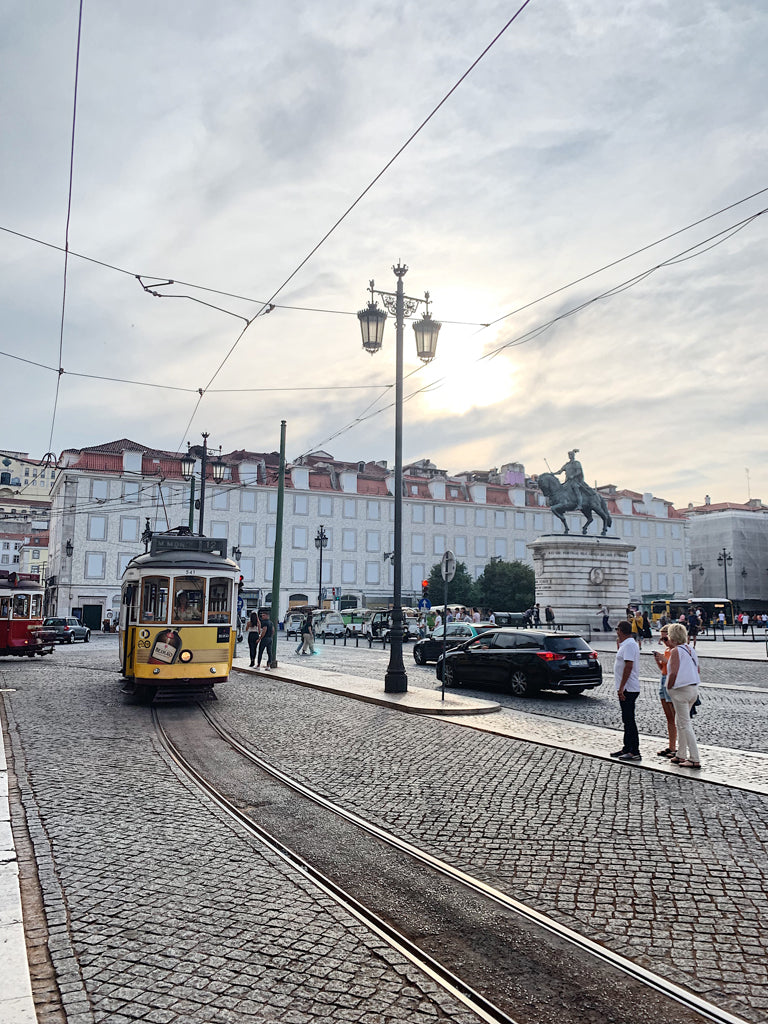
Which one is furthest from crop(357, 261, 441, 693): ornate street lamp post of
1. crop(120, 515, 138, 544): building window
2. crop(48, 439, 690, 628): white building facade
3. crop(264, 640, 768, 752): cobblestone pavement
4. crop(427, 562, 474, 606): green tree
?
crop(427, 562, 474, 606): green tree

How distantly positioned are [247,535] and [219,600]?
174ft

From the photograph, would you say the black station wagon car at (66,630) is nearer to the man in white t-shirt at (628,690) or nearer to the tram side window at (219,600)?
the tram side window at (219,600)

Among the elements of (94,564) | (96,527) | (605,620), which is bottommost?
(605,620)

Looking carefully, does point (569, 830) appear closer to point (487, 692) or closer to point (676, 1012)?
point (676, 1012)

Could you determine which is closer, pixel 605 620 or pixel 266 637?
pixel 266 637

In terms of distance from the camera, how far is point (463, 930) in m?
4.58

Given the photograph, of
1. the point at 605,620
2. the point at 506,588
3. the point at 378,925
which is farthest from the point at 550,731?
the point at 506,588

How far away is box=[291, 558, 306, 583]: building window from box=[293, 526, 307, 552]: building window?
34 cm

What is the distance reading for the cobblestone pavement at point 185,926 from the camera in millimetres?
3654

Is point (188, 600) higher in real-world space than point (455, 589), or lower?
lower

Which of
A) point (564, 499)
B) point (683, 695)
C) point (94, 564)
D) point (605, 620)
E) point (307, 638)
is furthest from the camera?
point (94, 564)

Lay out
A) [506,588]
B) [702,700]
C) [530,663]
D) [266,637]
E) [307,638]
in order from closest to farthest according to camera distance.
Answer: [702,700] → [530,663] → [266,637] → [307,638] → [506,588]

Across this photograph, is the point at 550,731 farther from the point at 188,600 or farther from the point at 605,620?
the point at 605,620

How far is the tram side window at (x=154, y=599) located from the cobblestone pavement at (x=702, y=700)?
631 cm
